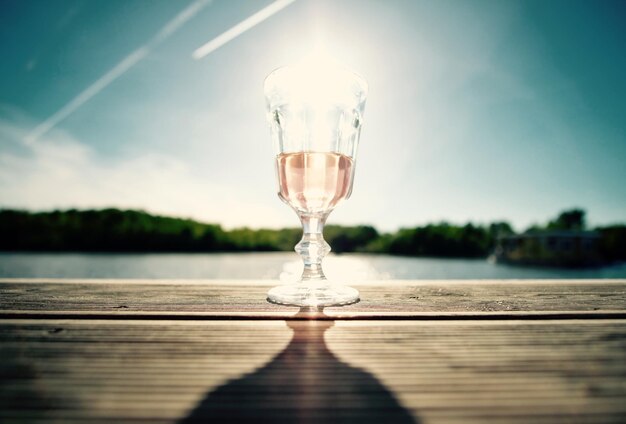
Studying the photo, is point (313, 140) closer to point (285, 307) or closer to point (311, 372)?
point (285, 307)

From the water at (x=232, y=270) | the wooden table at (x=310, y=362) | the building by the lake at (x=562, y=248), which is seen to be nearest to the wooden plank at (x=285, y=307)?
the wooden table at (x=310, y=362)

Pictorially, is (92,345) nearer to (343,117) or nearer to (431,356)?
(431,356)

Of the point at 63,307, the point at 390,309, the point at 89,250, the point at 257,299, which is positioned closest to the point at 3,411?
the point at 63,307

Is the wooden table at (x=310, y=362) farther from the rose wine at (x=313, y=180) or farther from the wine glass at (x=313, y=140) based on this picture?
the rose wine at (x=313, y=180)

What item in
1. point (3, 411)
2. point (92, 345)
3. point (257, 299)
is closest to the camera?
point (3, 411)

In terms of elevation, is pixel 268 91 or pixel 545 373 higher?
pixel 268 91

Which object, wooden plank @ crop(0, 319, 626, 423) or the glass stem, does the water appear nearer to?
the glass stem

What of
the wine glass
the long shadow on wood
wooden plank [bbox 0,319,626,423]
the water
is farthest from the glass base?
the water
